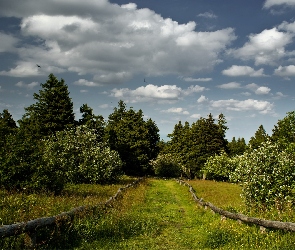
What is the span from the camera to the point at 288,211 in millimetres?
12820

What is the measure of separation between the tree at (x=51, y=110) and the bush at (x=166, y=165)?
86.8 feet

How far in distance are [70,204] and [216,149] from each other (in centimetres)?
5050

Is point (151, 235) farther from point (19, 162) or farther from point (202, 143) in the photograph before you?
point (202, 143)

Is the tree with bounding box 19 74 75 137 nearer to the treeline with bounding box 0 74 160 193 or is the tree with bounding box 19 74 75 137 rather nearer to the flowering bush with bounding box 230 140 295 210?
the treeline with bounding box 0 74 160 193

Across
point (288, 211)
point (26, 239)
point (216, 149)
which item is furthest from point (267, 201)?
point (216, 149)

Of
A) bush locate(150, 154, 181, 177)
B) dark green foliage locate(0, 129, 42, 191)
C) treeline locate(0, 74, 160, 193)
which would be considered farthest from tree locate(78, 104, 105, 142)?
dark green foliage locate(0, 129, 42, 191)

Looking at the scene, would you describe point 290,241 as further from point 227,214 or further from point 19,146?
point 19,146

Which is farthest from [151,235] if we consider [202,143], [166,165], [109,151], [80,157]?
[166,165]

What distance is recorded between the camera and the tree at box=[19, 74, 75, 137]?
4522 cm

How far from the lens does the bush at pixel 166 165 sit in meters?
67.3

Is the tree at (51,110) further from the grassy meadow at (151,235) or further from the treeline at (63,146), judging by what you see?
the grassy meadow at (151,235)

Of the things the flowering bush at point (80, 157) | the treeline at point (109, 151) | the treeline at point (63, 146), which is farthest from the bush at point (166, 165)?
the flowering bush at point (80, 157)

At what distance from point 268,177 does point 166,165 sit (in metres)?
53.0

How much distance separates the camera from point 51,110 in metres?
45.8
